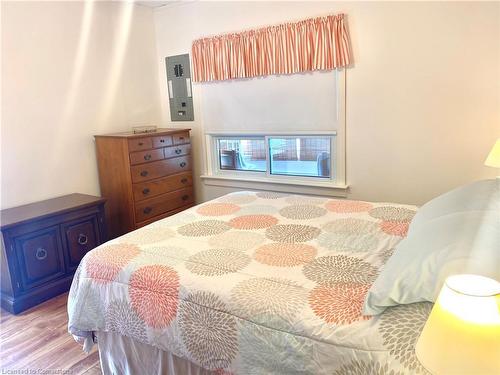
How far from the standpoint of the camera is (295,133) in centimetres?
346

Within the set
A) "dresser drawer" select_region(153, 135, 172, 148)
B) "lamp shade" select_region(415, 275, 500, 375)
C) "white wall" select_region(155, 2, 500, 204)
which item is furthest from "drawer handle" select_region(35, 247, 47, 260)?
"lamp shade" select_region(415, 275, 500, 375)

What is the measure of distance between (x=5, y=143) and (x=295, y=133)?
7.72 ft

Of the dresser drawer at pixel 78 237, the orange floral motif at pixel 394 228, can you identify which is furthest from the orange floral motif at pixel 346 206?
the dresser drawer at pixel 78 237

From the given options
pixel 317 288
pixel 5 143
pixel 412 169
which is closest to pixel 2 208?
pixel 5 143

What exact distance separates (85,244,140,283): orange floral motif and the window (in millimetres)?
2052

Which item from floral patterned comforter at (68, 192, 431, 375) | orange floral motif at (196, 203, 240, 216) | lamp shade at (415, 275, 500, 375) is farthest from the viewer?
orange floral motif at (196, 203, 240, 216)

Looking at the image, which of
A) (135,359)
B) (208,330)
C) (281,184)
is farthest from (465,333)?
(281,184)

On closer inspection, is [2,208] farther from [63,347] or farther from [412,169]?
[412,169]

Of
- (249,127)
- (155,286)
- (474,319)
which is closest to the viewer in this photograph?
(474,319)

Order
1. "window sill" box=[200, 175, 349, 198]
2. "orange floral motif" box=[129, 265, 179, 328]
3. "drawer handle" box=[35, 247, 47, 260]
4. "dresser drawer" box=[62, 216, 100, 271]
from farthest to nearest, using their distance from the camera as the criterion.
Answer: "window sill" box=[200, 175, 349, 198] → "dresser drawer" box=[62, 216, 100, 271] → "drawer handle" box=[35, 247, 47, 260] → "orange floral motif" box=[129, 265, 179, 328]

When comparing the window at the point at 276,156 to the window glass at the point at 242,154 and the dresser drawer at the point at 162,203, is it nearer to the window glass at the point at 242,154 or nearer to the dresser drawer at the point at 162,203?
the window glass at the point at 242,154

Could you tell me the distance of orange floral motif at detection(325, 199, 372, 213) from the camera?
233 cm

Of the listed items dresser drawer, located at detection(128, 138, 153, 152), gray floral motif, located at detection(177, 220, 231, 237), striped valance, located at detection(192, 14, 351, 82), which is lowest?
gray floral motif, located at detection(177, 220, 231, 237)

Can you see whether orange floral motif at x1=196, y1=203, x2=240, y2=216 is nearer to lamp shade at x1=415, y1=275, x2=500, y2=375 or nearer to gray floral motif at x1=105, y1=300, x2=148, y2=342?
gray floral motif at x1=105, y1=300, x2=148, y2=342
